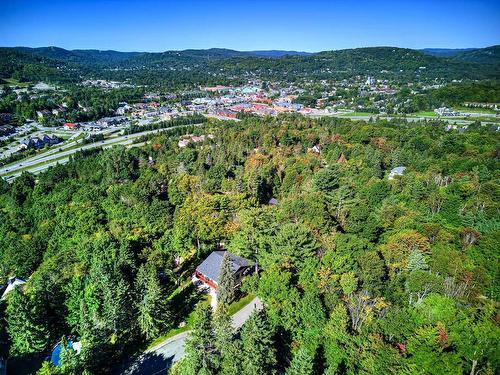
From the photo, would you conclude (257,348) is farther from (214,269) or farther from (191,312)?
(214,269)

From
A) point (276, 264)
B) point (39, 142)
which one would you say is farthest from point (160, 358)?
point (39, 142)

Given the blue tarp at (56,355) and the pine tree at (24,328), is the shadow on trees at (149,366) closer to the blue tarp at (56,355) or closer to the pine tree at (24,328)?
the blue tarp at (56,355)

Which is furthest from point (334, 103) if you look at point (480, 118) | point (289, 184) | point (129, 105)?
point (289, 184)

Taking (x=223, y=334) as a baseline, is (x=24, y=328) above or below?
below

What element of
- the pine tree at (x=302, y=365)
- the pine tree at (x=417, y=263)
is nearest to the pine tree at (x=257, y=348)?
the pine tree at (x=302, y=365)

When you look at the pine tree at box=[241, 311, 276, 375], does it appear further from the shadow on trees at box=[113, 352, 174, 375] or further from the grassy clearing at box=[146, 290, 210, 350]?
the grassy clearing at box=[146, 290, 210, 350]

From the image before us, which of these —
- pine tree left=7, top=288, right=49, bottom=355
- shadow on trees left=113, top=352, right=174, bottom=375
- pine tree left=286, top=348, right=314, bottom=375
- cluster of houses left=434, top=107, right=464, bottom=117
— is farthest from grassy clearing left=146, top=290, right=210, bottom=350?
cluster of houses left=434, top=107, right=464, bottom=117

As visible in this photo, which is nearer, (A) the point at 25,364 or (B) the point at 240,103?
(A) the point at 25,364
